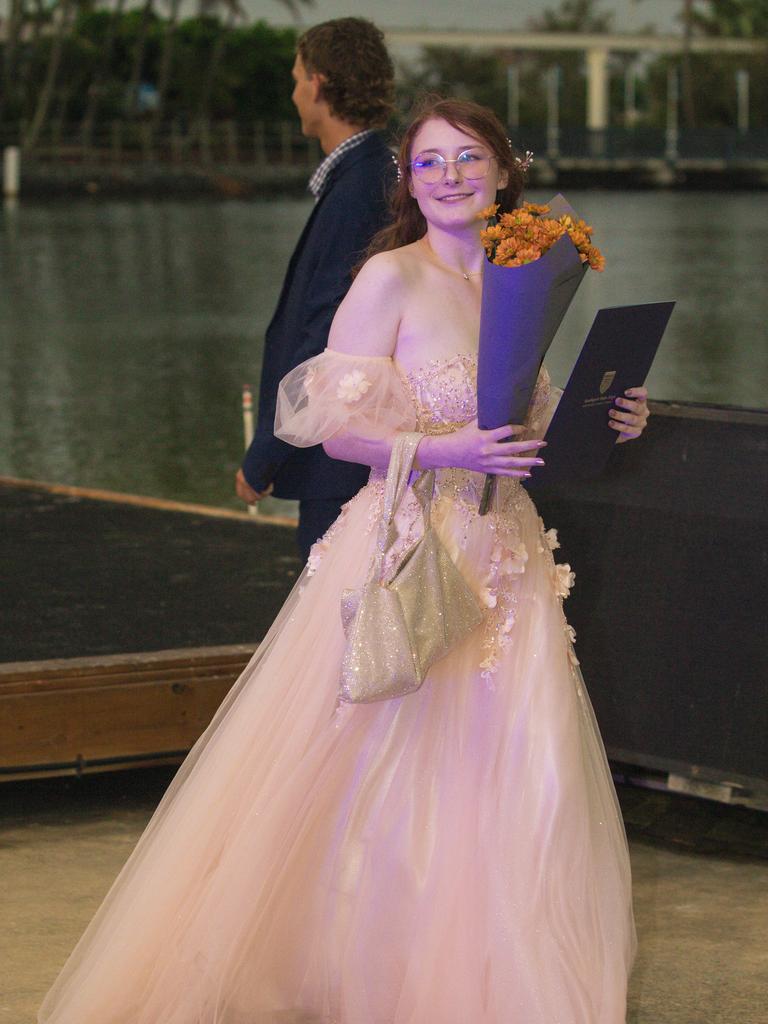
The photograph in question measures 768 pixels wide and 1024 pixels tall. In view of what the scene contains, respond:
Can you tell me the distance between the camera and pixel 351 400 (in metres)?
3.35

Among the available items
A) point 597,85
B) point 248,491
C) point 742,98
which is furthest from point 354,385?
point 597,85

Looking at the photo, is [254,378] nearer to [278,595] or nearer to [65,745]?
[278,595]

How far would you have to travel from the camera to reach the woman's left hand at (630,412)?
3.53 meters

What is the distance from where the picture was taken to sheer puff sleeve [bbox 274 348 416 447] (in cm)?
335

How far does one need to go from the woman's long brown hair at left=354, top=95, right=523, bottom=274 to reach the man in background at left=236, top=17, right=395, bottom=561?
0.70m

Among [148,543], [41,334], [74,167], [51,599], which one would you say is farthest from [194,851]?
[74,167]

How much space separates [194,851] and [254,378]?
13795 mm

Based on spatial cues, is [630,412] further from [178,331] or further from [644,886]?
[178,331]

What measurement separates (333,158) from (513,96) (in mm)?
97271

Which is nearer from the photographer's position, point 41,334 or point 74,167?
point 41,334

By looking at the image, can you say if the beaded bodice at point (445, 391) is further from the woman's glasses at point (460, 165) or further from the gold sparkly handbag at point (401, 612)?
the woman's glasses at point (460, 165)

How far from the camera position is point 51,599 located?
5754mm

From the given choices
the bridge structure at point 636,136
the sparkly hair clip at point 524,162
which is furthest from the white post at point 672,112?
the sparkly hair clip at point 524,162

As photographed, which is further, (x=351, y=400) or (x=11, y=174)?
(x=11, y=174)
